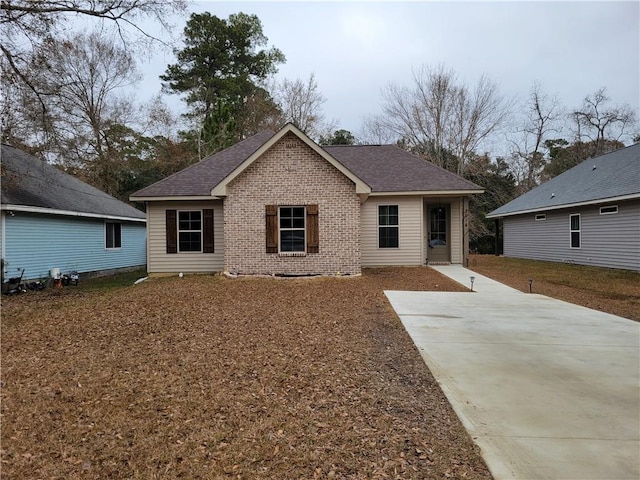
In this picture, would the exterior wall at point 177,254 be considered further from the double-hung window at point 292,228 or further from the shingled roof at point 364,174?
the double-hung window at point 292,228

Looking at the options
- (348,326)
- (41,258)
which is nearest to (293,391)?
(348,326)

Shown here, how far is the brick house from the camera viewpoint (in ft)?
39.2

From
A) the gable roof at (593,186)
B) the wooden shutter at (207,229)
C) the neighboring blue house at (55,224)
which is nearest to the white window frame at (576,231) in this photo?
the gable roof at (593,186)

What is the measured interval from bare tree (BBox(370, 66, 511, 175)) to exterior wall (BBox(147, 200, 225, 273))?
1898 centimetres

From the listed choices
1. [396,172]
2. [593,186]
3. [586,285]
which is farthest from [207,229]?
[593,186]

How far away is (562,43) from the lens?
15.8 metres

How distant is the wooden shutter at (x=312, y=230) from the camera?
11930 mm

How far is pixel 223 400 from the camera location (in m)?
3.63

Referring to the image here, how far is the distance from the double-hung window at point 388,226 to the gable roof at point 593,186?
765 cm

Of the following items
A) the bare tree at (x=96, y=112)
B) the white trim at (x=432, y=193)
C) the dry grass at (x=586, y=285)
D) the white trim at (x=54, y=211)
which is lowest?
the dry grass at (x=586, y=285)

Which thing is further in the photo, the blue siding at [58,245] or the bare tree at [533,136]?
the bare tree at [533,136]

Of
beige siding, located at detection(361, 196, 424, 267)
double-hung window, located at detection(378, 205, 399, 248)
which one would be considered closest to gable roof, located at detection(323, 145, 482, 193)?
beige siding, located at detection(361, 196, 424, 267)

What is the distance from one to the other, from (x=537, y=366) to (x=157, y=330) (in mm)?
5510

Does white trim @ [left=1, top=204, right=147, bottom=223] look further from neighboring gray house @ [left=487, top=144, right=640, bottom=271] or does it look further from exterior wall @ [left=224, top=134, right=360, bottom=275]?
neighboring gray house @ [left=487, top=144, right=640, bottom=271]
